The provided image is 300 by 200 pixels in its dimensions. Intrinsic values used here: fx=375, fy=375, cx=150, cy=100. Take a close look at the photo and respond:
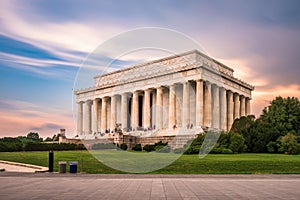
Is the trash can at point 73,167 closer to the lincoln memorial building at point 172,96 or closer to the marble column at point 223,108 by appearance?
the lincoln memorial building at point 172,96

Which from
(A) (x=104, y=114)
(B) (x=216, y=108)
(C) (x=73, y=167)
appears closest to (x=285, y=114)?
(B) (x=216, y=108)

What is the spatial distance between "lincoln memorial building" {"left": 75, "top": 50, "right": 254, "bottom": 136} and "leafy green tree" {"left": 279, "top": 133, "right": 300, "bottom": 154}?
17.8 m

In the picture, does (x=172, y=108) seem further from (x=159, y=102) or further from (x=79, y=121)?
(x=79, y=121)

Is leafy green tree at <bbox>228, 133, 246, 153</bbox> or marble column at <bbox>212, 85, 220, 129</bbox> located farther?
marble column at <bbox>212, 85, 220, 129</bbox>

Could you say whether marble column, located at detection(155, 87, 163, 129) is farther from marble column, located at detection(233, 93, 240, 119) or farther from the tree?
the tree

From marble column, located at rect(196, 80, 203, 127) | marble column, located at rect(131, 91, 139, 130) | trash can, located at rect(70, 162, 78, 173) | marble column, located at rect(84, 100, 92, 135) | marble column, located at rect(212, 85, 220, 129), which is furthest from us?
marble column, located at rect(84, 100, 92, 135)

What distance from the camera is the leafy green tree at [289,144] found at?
46000 millimetres

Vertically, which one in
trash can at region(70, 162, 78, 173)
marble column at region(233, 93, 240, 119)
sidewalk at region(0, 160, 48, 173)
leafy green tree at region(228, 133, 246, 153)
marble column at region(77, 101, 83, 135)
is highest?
marble column at region(233, 93, 240, 119)

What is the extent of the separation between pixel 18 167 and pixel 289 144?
32.1m

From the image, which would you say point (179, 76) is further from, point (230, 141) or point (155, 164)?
point (155, 164)

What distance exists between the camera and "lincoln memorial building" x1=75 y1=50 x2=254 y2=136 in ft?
228

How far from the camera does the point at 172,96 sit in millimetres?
72625

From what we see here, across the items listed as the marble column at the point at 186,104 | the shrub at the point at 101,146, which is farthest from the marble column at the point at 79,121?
the shrub at the point at 101,146

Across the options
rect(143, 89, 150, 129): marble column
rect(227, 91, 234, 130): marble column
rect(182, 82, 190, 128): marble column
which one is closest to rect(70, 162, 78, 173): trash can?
rect(182, 82, 190, 128): marble column
